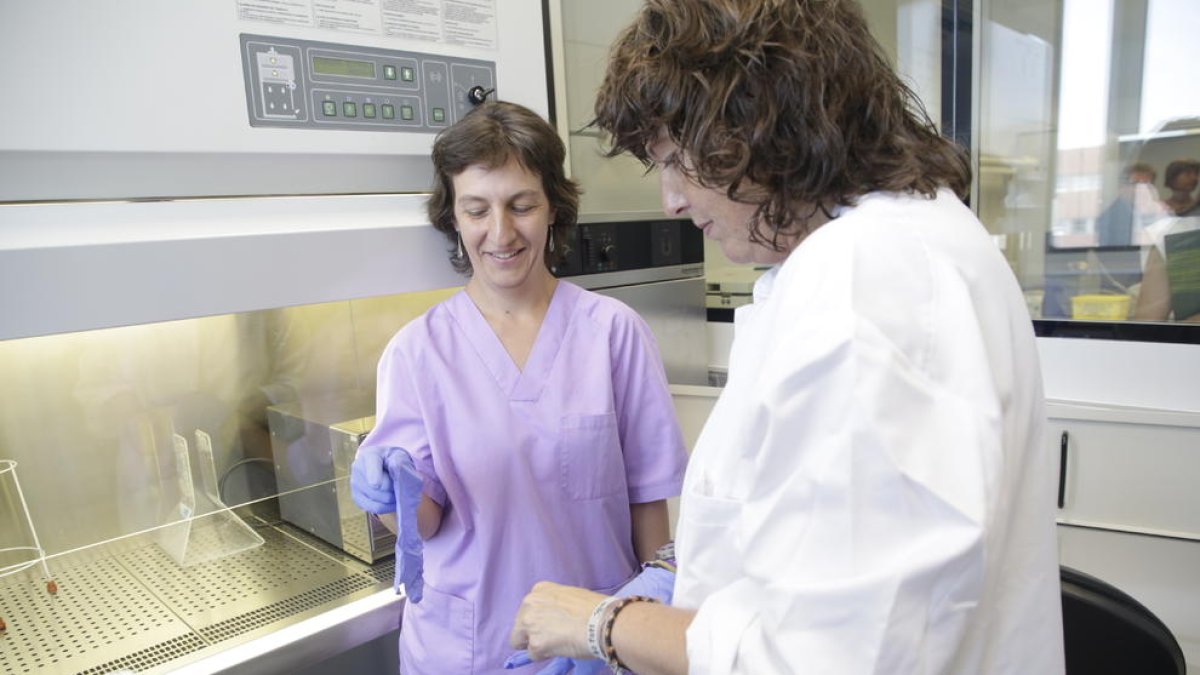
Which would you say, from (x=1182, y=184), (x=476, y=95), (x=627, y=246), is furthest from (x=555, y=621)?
(x=1182, y=184)

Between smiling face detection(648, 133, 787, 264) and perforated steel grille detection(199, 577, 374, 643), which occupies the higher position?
smiling face detection(648, 133, 787, 264)

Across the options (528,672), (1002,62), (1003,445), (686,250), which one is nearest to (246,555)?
(528,672)

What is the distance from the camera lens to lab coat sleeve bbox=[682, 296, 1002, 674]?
473 mm

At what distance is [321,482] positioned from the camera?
1274 mm

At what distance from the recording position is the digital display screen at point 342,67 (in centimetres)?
95

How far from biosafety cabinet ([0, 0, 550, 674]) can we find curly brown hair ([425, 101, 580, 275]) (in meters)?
0.03

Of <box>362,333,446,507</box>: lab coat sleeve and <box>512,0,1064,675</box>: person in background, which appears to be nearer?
<box>512,0,1064,675</box>: person in background

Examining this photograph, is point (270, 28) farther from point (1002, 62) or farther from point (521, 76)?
point (1002, 62)

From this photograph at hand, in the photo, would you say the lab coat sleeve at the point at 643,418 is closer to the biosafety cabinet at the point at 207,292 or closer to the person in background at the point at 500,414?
the person in background at the point at 500,414

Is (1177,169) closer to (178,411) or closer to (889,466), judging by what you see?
(889,466)

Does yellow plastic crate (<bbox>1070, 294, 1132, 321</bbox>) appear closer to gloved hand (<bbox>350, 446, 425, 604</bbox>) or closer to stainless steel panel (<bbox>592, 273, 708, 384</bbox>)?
stainless steel panel (<bbox>592, 273, 708, 384</bbox>)

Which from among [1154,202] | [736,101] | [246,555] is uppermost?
[736,101]

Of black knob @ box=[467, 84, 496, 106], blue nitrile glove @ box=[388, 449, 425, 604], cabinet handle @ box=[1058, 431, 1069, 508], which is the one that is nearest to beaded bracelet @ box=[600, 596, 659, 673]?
blue nitrile glove @ box=[388, 449, 425, 604]

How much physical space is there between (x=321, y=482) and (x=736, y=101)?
976mm
